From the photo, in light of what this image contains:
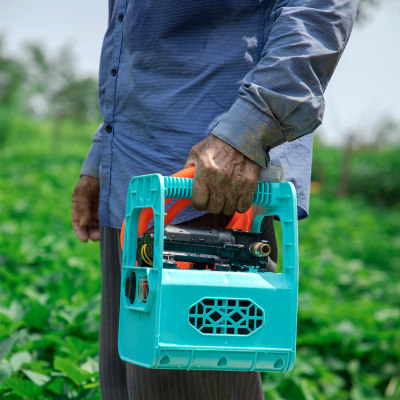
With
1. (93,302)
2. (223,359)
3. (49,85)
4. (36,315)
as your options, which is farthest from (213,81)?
(49,85)

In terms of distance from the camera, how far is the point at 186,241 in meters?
1.41

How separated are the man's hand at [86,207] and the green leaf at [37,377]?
2.07 ft

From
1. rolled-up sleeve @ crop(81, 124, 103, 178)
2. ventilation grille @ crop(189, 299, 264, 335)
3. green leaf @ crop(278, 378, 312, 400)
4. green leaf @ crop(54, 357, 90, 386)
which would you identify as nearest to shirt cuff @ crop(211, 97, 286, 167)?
ventilation grille @ crop(189, 299, 264, 335)

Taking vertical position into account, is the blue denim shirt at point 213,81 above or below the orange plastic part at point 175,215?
above

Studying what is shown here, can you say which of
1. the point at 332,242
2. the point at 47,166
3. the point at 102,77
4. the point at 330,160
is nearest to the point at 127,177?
the point at 102,77

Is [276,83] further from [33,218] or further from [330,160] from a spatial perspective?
[330,160]

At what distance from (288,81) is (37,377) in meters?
1.65

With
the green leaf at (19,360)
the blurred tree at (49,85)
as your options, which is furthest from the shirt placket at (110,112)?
the blurred tree at (49,85)

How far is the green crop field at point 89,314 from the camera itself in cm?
255

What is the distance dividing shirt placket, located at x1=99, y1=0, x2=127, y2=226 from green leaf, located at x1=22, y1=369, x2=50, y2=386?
909mm

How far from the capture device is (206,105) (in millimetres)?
1678

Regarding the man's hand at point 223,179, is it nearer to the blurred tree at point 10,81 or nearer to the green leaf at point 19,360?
the green leaf at point 19,360

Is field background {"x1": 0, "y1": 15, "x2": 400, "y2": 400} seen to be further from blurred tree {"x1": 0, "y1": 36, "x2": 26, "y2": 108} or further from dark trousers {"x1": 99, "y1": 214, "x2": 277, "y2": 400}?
blurred tree {"x1": 0, "y1": 36, "x2": 26, "y2": 108}

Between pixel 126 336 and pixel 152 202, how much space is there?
34cm
